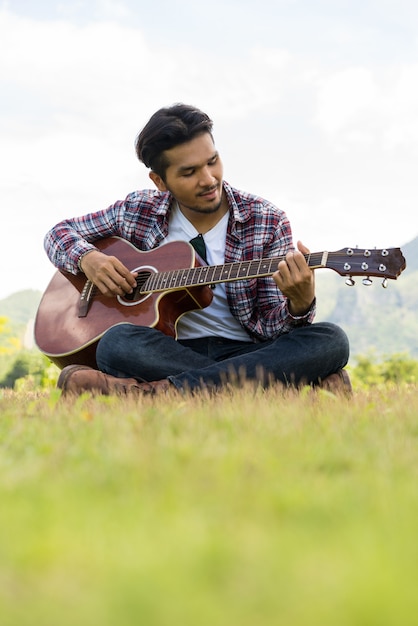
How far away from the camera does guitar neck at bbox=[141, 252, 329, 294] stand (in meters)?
3.78

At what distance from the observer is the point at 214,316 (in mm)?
4316

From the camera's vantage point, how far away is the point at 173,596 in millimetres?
1082

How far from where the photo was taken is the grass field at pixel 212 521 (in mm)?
1073

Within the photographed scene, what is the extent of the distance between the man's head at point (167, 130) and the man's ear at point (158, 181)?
2.4 inches

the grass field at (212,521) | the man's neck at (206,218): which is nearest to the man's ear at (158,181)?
the man's neck at (206,218)

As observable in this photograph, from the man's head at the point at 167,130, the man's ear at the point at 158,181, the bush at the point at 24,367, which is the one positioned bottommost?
the bush at the point at 24,367

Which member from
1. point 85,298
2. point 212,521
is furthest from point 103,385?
point 212,521

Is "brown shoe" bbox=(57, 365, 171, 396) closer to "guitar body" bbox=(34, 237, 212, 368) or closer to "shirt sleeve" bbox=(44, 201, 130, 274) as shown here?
"guitar body" bbox=(34, 237, 212, 368)

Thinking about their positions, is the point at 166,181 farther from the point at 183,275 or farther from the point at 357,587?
the point at 357,587

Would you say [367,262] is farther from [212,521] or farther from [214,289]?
[212,521]

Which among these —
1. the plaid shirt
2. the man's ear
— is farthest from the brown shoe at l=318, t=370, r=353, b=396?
the man's ear

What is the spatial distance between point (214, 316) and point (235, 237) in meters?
0.47

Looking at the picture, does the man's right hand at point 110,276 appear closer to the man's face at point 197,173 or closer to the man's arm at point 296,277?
the man's face at point 197,173

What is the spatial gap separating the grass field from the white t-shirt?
5.95ft
